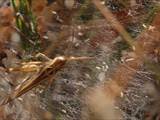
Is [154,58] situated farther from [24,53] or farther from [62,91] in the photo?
[24,53]

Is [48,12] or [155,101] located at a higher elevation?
[48,12]

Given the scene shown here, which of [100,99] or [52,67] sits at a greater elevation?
[52,67]

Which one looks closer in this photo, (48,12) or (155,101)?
(155,101)

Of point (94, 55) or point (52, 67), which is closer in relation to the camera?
point (52, 67)

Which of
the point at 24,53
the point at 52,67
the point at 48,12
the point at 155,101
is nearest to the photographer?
the point at 52,67

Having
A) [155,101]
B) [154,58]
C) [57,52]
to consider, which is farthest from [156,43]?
[57,52]

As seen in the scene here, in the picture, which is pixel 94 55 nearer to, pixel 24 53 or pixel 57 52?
pixel 57 52

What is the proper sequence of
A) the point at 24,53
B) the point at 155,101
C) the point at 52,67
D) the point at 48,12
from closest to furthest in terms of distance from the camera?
the point at 52,67
the point at 155,101
the point at 24,53
the point at 48,12

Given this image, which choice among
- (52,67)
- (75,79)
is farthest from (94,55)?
(52,67)
